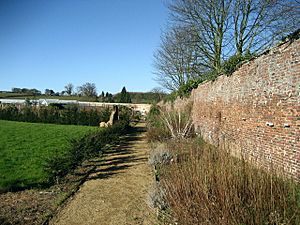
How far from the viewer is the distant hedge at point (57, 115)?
2230 cm

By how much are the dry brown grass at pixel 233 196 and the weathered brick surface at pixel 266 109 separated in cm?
28

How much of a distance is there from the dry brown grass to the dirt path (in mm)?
1432

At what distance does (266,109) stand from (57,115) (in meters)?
20.7

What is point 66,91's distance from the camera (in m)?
67.4

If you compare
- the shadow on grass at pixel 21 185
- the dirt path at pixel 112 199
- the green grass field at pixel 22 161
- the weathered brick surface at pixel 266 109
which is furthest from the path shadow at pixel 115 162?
the weathered brick surface at pixel 266 109

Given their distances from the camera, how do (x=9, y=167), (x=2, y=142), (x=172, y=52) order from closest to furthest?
(x=9, y=167)
(x=2, y=142)
(x=172, y=52)

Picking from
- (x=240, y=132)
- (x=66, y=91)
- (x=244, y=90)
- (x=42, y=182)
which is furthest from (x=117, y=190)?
(x=66, y=91)

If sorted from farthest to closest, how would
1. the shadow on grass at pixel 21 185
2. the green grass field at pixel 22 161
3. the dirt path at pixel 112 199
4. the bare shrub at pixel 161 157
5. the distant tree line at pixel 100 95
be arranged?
the distant tree line at pixel 100 95
the bare shrub at pixel 161 157
the green grass field at pixel 22 161
the shadow on grass at pixel 21 185
the dirt path at pixel 112 199

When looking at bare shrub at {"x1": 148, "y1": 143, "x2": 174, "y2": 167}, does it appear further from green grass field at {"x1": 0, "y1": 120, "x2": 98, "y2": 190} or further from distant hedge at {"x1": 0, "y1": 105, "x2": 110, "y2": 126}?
distant hedge at {"x1": 0, "y1": 105, "x2": 110, "y2": 126}

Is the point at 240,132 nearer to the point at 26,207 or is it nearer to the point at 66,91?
the point at 26,207

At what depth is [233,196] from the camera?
8.39 ft

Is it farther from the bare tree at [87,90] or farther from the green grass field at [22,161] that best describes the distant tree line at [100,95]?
the green grass field at [22,161]

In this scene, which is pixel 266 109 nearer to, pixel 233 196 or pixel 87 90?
pixel 233 196

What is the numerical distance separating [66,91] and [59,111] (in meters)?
46.4
